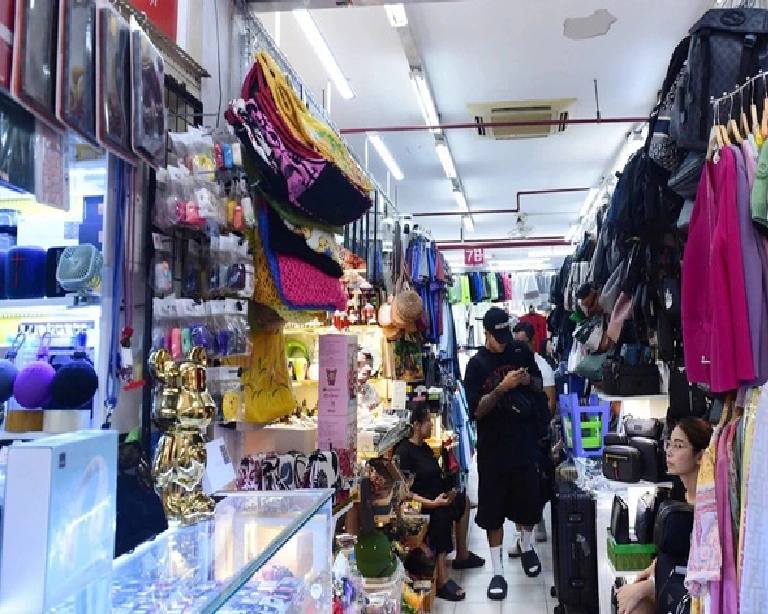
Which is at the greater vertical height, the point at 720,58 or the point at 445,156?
the point at 445,156

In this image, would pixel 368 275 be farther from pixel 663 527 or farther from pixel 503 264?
pixel 503 264

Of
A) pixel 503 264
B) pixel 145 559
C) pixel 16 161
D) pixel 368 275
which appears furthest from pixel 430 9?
pixel 503 264

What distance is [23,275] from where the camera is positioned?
195 centimetres

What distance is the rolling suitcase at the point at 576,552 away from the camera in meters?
4.55

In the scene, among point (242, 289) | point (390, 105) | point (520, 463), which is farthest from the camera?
point (390, 105)

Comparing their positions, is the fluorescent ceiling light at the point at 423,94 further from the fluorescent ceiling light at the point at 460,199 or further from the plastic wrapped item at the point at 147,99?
the plastic wrapped item at the point at 147,99

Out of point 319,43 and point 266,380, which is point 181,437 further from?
point 319,43

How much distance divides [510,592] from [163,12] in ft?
14.5

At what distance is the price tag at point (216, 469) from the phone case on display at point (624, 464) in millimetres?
2433

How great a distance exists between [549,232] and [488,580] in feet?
30.7

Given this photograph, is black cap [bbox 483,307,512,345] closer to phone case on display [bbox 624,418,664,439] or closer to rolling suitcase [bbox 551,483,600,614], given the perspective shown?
rolling suitcase [bbox 551,483,600,614]

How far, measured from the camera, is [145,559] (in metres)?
1.35

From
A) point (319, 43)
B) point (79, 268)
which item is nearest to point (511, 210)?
point (319, 43)

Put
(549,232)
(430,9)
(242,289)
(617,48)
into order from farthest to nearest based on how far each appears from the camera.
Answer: (549,232)
(617,48)
(430,9)
(242,289)
